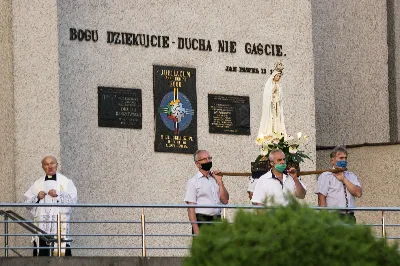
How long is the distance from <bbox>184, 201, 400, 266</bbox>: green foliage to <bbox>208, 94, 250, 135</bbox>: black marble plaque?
42.8 feet

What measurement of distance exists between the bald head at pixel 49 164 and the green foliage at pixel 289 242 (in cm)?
840

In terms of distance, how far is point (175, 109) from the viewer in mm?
24375

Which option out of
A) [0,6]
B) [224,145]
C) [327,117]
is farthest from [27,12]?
[327,117]

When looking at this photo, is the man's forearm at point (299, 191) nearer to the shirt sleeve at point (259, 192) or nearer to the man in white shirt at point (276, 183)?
the man in white shirt at point (276, 183)

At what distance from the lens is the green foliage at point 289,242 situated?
11.4 meters

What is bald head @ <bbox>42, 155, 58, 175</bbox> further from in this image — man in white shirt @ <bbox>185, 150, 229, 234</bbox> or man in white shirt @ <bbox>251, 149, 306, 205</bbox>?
man in white shirt @ <bbox>251, 149, 306, 205</bbox>

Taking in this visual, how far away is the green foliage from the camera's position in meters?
11.4

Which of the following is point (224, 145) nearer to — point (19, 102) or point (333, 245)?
point (19, 102)

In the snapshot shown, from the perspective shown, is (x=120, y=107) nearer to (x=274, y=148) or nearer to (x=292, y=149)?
(x=274, y=148)

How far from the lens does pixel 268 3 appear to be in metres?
25.6

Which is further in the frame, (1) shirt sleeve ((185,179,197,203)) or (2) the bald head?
(2) the bald head

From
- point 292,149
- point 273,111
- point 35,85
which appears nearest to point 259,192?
point 292,149

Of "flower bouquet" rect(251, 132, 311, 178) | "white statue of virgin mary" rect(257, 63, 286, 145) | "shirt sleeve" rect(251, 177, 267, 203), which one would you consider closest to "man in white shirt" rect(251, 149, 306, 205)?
"shirt sleeve" rect(251, 177, 267, 203)

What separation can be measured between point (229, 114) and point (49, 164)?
5.48m
